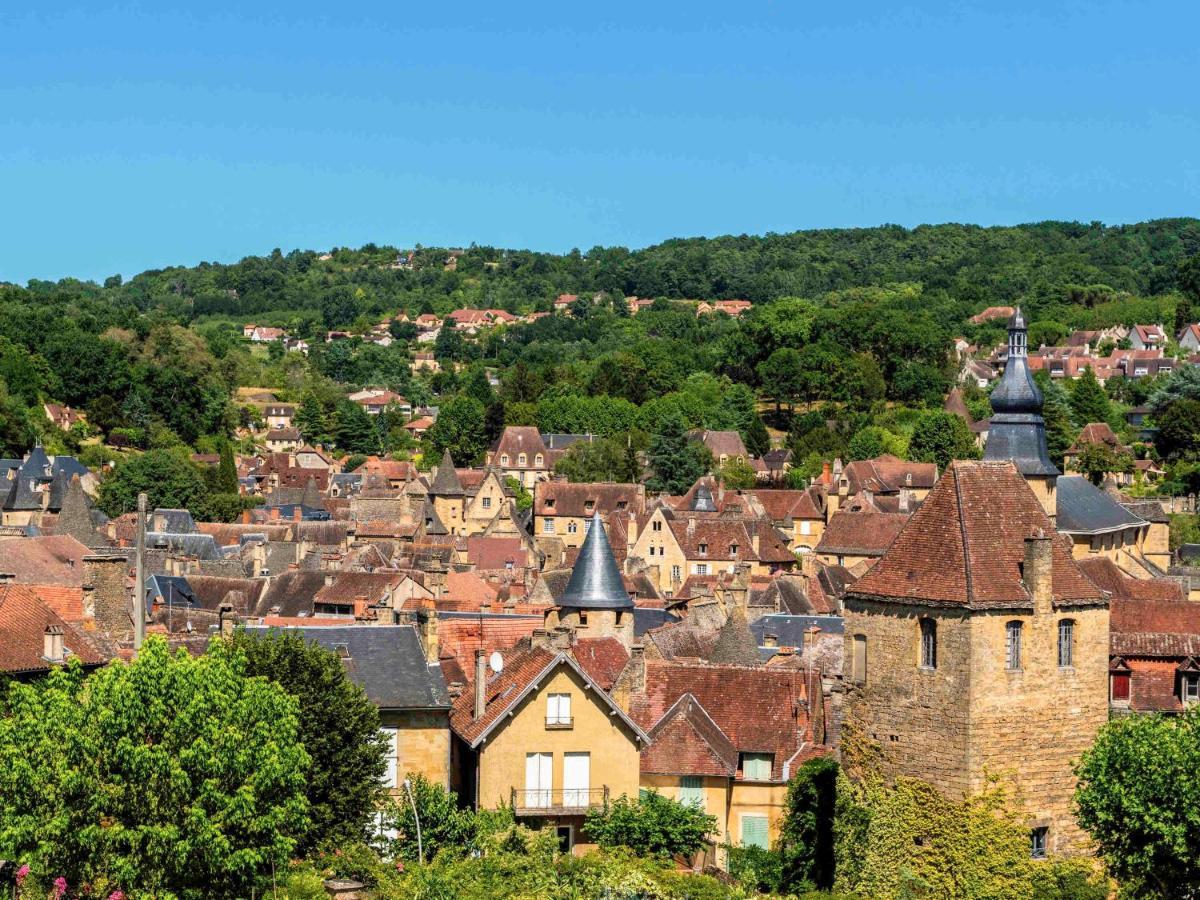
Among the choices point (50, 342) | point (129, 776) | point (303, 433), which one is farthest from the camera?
point (303, 433)

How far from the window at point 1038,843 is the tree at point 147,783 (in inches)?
508

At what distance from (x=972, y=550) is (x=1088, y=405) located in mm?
104344

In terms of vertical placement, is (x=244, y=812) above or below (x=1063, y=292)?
below

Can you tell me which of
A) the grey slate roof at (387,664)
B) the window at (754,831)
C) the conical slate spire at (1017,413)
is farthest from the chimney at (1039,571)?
the conical slate spire at (1017,413)

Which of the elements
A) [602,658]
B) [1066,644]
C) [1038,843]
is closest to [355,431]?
[602,658]

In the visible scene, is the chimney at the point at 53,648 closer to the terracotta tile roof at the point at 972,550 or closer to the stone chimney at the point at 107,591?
the stone chimney at the point at 107,591

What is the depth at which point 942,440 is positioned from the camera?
11788cm

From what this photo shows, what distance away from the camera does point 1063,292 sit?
19488cm

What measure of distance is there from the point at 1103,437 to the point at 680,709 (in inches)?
3357

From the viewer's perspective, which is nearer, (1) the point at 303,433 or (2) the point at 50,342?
(2) the point at 50,342

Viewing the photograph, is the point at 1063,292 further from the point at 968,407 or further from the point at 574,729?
the point at 574,729

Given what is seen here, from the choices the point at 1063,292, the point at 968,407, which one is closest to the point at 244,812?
the point at 968,407

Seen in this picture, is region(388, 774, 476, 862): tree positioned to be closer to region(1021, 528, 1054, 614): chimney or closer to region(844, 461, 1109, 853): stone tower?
region(844, 461, 1109, 853): stone tower

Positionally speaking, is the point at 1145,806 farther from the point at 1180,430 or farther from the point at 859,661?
the point at 1180,430
